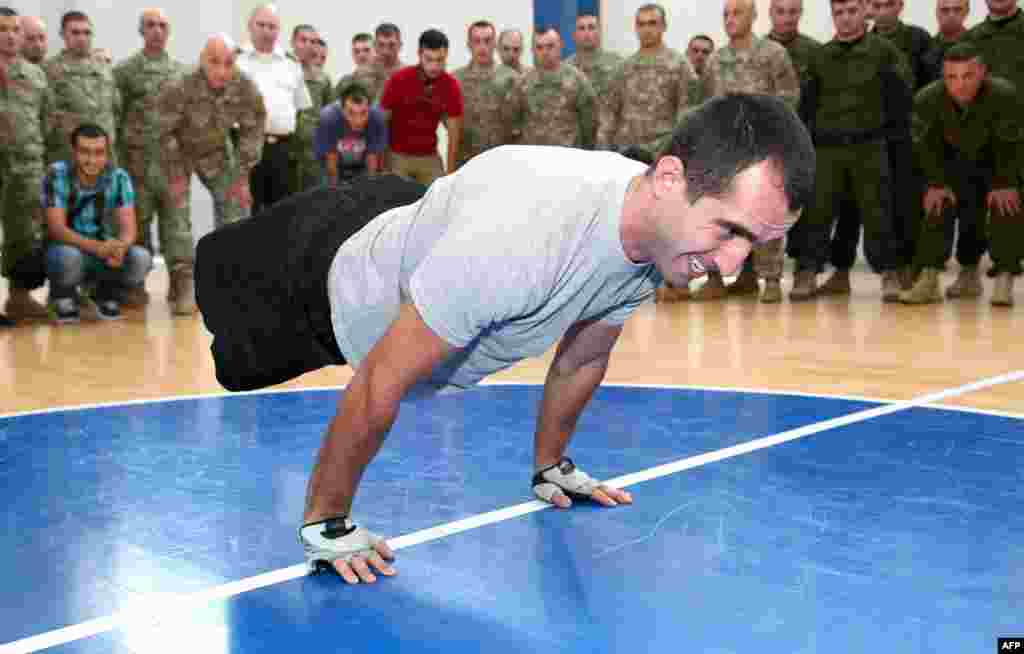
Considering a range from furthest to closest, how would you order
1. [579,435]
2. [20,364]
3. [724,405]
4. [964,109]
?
1. [964,109]
2. [20,364]
3. [724,405]
4. [579,435]

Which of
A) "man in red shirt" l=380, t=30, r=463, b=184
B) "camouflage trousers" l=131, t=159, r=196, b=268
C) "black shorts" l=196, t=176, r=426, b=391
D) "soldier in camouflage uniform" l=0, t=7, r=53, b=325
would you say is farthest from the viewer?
"man in red shirt" l=380, t=30, r=463, b=184

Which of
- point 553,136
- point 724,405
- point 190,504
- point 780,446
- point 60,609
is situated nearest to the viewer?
point 60,609

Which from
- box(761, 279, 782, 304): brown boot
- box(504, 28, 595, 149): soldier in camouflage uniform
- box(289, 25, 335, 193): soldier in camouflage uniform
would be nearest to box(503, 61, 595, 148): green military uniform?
box(504, 28, 595, 149): soldier in camouflage uniform

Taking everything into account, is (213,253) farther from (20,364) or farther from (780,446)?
(20,364)

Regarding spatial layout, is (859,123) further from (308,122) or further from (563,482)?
(563,482)

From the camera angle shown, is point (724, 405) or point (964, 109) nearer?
point (724, 405)

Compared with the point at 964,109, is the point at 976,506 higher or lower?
lower

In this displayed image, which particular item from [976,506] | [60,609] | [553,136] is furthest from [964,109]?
[60,609]

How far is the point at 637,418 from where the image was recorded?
3.69 m

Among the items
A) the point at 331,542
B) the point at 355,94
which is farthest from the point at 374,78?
the point at 331,542

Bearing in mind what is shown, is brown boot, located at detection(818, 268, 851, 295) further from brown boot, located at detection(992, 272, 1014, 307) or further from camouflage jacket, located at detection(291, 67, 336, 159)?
camouflage jacket, located at detection(291, 67, 336, 159)

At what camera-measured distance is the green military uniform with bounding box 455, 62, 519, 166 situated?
805cm

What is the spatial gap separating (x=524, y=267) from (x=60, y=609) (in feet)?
3.35

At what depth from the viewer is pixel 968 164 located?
260 inches
